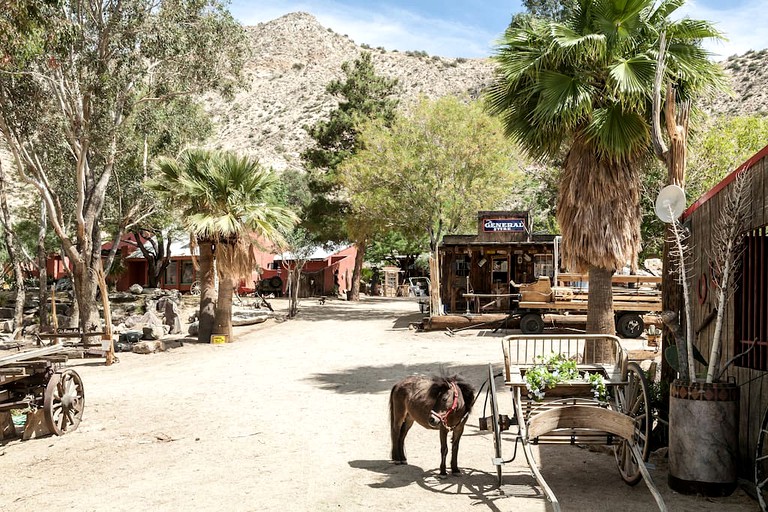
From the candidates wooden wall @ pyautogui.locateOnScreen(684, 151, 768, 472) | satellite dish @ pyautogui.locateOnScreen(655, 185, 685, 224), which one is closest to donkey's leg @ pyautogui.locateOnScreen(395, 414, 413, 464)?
wooden wall @ pyautogui.locateOnScreen(684, 151, 768, 472)

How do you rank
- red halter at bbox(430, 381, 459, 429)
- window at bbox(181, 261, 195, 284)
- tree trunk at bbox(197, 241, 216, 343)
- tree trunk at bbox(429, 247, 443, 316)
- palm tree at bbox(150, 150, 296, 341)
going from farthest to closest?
1. window at bbox(181, 261, 195, 284)
2. tree trunk at bbox(429, 247, 443, 316)
3. tree trunk at bbox(197, 241, 216, 343)
4. palm tree at bbox(150, 150, 296, 341)
5. red halter at bbox(430, 381, 459, 429)

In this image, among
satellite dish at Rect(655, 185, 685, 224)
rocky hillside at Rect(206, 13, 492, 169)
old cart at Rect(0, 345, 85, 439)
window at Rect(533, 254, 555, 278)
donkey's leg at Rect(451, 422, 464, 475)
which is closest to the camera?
donkey's leg at Rect(451, 422, 464, 475)

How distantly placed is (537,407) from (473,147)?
22158mm

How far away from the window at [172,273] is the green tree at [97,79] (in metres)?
22.8

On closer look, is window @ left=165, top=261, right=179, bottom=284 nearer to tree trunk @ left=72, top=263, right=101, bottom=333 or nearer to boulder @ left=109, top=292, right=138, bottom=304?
boulder @ left=109, top=292, right=138, bottom=304

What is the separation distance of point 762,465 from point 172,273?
45.3 meters

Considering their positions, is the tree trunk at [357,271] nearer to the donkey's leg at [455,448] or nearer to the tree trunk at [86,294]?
the tree trunk at [86,294]

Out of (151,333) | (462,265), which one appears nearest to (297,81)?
(462,265)

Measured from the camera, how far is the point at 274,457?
8.12m

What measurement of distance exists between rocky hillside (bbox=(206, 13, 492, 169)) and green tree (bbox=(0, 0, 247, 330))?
51591mm

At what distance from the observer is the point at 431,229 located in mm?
28594

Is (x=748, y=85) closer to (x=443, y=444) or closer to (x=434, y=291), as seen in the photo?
(x=434, y=291)

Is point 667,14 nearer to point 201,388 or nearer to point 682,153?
point 682,153

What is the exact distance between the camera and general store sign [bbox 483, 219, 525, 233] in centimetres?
2684
